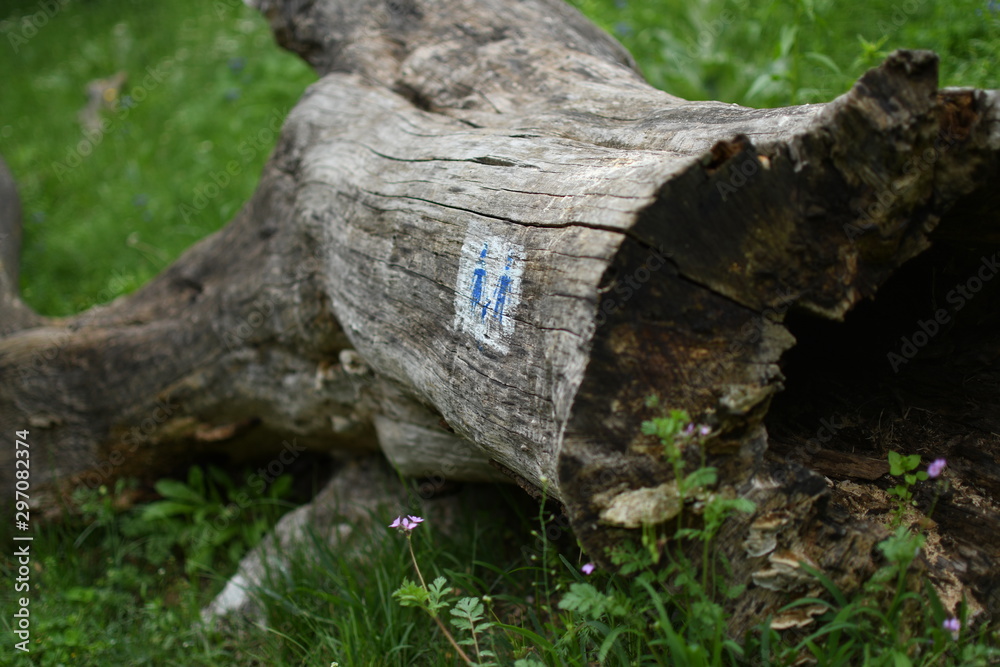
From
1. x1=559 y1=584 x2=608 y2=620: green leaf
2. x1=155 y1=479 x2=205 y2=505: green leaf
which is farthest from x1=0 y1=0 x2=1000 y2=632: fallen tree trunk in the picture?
x1=155 y1=479 x2=205 y2=505: green leaf

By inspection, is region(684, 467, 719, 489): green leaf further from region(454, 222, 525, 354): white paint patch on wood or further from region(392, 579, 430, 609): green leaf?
region(392, 579, 430, 609): green leaf

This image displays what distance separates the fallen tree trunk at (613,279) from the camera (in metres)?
1.54

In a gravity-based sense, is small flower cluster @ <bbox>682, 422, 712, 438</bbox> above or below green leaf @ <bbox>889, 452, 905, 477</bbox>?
above

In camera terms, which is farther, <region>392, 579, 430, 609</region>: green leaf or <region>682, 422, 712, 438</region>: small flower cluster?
<region>392, 579, 430, 609</region>: green leaf

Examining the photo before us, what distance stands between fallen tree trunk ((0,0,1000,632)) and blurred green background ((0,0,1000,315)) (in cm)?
143

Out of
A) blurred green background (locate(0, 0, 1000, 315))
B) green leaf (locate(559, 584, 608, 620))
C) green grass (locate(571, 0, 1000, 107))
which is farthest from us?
blurred green background (locate(0, 0, 1000, 315))

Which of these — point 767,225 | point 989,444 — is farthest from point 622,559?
point 989,444

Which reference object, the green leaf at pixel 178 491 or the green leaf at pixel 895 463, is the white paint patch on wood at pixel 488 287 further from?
the green leaf at pixel 178 491

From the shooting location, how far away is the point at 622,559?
1.56 meters

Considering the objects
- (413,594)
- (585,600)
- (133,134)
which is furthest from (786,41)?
(133,134)

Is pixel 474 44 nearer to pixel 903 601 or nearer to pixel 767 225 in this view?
pixel 767 225

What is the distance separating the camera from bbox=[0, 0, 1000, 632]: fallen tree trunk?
1.54 meters

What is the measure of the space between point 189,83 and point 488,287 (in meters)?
6.91

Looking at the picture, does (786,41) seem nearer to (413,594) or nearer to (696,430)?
(696,430)
